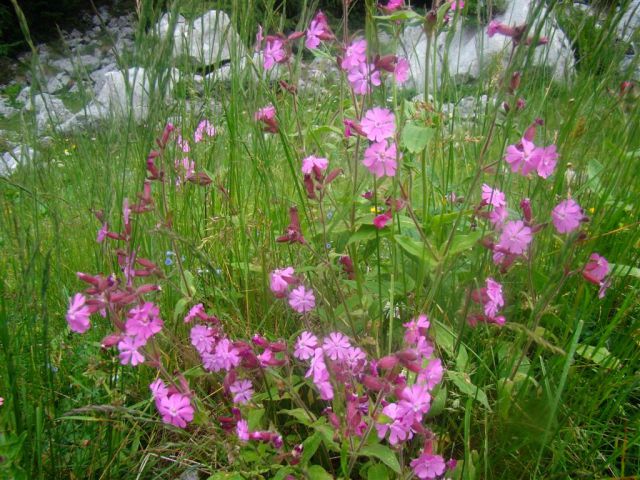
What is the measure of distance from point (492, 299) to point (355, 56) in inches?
19.3

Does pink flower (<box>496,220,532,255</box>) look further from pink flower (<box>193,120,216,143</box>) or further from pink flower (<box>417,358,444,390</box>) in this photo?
pink flower (<box>193,120,216,143</box>)

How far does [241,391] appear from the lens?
96cm

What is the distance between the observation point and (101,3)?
13.0 meters

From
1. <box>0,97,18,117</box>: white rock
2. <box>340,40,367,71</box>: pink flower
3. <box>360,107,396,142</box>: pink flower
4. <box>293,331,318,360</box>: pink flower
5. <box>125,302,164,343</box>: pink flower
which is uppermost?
<box>340,40,367,71</box>: pink flower

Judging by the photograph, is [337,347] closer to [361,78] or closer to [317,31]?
[361,78]

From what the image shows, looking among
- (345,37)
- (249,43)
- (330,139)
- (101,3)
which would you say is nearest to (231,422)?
(345,37)

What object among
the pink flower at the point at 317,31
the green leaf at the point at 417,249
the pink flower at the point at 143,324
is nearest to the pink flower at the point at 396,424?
the green leaf at the point at 417,249

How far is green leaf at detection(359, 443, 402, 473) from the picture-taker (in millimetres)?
811

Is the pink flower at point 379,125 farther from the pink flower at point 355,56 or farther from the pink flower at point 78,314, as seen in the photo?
the pink flower at point 78,314

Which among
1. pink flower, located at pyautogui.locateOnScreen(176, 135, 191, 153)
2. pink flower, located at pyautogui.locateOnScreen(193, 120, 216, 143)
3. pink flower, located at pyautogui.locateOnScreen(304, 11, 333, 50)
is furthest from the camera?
pink flower, located at pyautogui.locateOnScreen(193, 120, 216, 143)

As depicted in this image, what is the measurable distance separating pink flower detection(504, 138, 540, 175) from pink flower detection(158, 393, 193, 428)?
637mm

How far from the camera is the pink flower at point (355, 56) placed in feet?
3.23

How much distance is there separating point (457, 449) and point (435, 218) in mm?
426

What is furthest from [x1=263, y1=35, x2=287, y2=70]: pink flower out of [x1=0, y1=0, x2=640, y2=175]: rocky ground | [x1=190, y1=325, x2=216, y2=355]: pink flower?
[x1=190, y1=325, x2=216, y2=355]: pink flower
